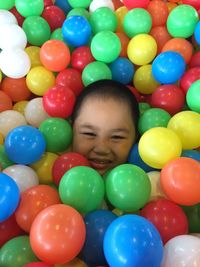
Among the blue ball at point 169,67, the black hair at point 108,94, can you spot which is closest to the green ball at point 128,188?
the black hair at point 108,94

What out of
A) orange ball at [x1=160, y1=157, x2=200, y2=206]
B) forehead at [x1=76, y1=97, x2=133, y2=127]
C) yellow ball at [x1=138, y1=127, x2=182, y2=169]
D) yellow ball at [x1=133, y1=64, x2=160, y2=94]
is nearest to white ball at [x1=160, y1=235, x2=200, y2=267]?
orange ball at [x1=160, y1=157, x2=200, y2=206]

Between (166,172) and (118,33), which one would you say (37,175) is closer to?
(166,172)

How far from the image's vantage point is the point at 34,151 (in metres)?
0.91

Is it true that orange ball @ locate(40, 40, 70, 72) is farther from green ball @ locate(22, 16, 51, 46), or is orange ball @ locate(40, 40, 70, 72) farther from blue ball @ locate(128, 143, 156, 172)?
blue ball @ locate(128, 143, 156, 172)

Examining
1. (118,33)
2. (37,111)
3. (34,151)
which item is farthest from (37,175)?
(118,33)

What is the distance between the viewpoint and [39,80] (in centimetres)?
115

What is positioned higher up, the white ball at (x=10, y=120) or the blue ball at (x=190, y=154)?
the white ball at (x=10, y=120)

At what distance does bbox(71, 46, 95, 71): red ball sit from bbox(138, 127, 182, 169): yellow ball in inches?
17.5

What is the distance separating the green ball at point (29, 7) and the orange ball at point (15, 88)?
246 millimetres

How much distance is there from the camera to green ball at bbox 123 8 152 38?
1.25 metres

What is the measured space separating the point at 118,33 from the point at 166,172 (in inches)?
27.7

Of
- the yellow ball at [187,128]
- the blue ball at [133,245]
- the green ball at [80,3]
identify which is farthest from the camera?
the green ball at [80,3]

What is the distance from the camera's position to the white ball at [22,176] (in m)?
0.81

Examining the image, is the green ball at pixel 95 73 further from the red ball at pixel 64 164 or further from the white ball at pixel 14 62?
the red ball at pixel 64 164
